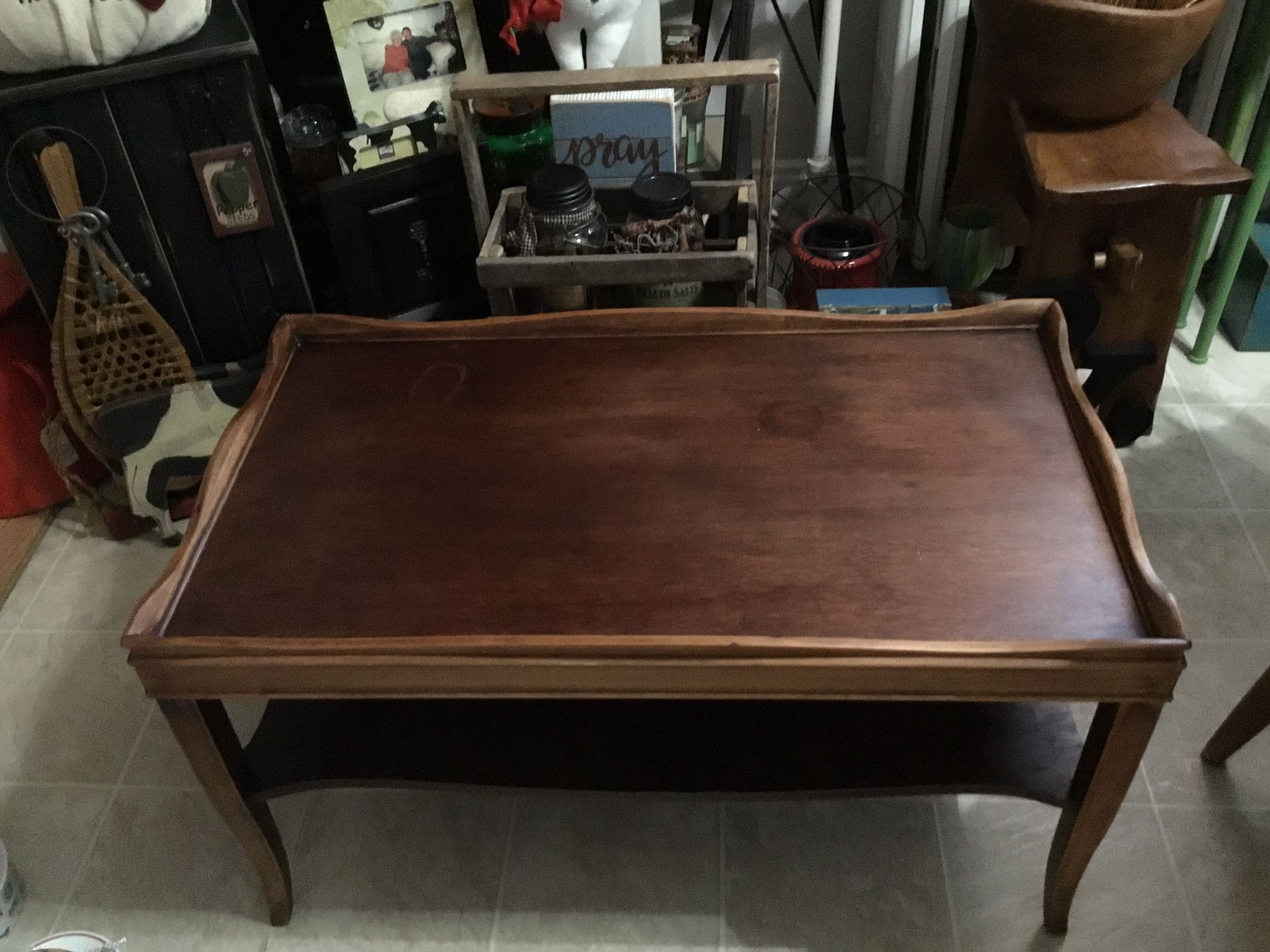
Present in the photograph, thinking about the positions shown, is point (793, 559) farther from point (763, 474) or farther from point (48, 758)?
point (48, 758)

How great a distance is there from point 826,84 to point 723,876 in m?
1.25

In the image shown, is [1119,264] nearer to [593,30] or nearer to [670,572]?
[593,30]

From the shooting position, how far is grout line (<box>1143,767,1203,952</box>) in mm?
1233

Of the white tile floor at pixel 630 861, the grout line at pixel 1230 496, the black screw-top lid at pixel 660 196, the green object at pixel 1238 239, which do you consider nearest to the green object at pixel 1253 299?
the green object at pixel 1238 239

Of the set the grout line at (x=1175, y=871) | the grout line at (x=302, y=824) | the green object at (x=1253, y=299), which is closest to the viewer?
the grout line at (x=1175, y=871)

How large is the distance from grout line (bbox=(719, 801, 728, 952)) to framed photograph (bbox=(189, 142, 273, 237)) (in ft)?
3.39

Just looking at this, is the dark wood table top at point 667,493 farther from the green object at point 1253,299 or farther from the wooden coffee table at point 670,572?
the green object at point 1253,299

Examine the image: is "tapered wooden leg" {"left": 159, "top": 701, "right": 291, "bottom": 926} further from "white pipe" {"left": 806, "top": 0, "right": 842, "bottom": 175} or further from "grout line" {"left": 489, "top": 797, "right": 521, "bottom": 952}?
"white pipe" {"left": 806, "top": 0, "right": 842, "bottom": 175}

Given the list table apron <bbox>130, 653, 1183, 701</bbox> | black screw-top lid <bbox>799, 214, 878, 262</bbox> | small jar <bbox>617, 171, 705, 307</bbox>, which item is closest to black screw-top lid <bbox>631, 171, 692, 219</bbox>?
small jar <bbox>617, 171, 705, 307</bbox>

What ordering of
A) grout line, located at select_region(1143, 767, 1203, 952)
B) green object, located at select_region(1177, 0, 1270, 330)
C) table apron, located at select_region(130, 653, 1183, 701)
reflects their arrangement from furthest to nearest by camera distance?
green object, located at select_region(1177, 0, 1270, 330) < grout line, located at select_region(1143, 767, 1203, 952) < table apron, located at select_region(130, 653, 1183, 701)

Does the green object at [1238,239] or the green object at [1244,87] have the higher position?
the green object at [1244,87]

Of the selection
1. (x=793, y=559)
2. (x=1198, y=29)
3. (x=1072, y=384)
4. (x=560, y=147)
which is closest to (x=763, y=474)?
(x=793, y=559)

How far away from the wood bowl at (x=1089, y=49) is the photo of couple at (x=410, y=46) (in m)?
0.78

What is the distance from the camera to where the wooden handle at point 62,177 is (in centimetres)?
143
